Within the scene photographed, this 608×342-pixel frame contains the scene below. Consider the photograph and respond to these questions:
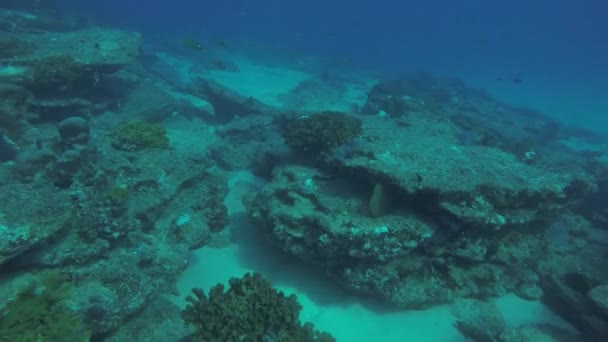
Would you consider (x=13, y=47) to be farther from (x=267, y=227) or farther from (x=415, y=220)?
(x=415, y=220)

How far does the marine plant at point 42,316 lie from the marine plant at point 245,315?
155 centimetres

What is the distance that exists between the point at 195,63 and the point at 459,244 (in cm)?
3112

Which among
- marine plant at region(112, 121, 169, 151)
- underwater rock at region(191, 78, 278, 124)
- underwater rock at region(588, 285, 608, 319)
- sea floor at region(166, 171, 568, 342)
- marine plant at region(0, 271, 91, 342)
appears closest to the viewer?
marine plant at region(0, 271, 91, 342)

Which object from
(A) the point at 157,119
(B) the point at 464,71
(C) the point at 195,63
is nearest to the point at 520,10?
(B) the point at 464,71

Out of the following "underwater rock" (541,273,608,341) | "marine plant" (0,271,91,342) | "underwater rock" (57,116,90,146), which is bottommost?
"marine plant" (0,271,91,342)

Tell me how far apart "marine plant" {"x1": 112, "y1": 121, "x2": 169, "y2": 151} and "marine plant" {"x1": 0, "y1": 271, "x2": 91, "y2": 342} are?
16.8 feet

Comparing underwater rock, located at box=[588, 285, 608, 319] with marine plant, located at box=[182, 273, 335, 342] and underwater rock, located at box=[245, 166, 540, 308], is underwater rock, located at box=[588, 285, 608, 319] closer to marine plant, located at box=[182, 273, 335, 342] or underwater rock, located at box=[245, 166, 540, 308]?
underwater rock, located at box=[245, 166, 540, 308]

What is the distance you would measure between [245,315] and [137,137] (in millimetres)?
6426

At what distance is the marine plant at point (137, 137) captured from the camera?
966 centimetres

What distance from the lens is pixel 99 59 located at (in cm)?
1422

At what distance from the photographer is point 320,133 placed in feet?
33.1

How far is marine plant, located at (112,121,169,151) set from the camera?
9.66 m

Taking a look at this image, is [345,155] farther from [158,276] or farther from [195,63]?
[195,63]

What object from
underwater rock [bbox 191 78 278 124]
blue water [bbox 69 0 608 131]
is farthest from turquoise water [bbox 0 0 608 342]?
blue water [bbox 69 0 608 131]
